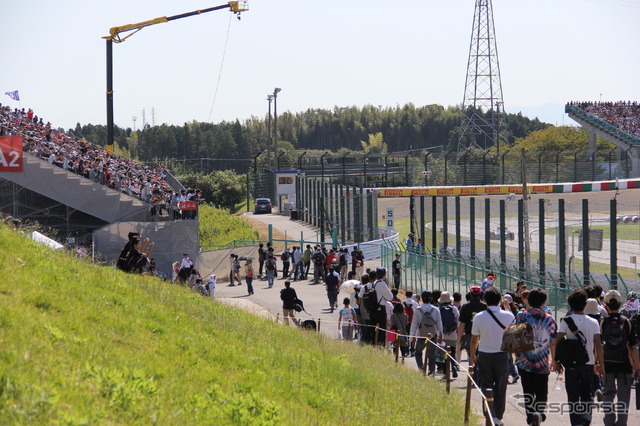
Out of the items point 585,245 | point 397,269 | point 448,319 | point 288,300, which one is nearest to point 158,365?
point 448,319

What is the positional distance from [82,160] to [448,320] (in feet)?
89.7

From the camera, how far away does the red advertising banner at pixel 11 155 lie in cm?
3356

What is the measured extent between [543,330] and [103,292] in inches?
229

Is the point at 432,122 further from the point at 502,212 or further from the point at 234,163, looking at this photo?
the point at 502,212

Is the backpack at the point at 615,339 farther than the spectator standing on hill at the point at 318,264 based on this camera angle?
No

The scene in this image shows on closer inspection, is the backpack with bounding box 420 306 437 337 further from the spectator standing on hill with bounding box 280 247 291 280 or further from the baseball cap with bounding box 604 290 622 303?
the spectator standing on hill with bounding box 280 247 291 280

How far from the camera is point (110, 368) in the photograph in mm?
7219

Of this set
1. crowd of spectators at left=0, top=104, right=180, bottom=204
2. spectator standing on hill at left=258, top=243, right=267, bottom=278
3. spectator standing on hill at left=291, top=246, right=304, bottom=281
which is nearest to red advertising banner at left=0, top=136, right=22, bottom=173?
crowd of spectators at left=0, top=104, right=180, bottom=204

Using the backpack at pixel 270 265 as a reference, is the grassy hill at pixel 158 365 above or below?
above

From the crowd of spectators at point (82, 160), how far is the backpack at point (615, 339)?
96.6 feet

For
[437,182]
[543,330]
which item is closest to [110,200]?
[543,330]

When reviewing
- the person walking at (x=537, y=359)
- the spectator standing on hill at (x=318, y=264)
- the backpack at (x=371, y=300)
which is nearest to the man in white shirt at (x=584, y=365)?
the person walking at (x=537, y=359)

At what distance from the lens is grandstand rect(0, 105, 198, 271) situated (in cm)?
3375

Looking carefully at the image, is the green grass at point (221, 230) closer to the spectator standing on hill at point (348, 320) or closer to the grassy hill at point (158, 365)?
the spectator standing on hill at point (348, 320)
